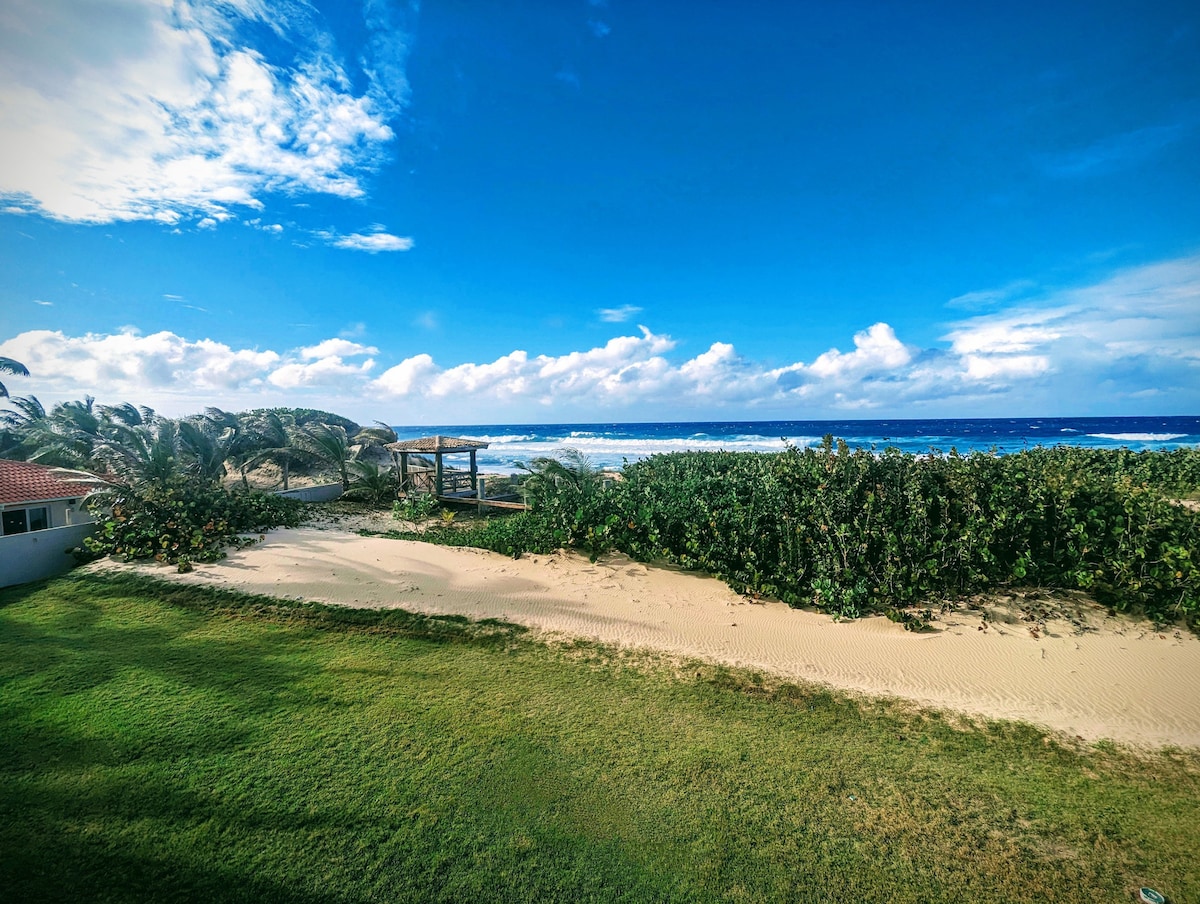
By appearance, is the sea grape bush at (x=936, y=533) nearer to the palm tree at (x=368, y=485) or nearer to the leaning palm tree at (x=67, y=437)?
the palm tree at (x=368, y=485)

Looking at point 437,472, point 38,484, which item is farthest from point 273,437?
point 38,484

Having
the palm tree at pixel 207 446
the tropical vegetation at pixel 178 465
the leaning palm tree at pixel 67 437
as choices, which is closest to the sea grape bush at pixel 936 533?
the tropical vegetation at pixel 178 465

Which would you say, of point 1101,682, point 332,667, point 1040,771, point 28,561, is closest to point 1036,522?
point 1101,682

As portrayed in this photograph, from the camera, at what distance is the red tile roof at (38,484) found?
1180 cm

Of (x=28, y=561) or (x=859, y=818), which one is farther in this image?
(x=28, y=561)

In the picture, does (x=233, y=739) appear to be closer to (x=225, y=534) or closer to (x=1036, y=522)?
(x=225, y=534)

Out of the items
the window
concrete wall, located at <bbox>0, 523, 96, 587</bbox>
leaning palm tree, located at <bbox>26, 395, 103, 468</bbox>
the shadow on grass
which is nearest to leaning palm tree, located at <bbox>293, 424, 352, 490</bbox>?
leaning palm tree, located at <bbox>26, 395, 103, 468</bbox>

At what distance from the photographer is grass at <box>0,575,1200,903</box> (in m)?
3.17

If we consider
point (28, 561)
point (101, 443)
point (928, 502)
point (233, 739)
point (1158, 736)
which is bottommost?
point (1158, 736)

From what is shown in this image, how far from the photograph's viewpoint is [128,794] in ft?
12.3

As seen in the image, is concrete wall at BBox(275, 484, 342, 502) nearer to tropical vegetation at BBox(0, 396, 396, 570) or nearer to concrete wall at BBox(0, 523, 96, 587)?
tropical vegetation at BBox(0, 396, 396, 570)

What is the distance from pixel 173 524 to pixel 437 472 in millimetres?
7789

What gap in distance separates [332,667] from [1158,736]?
7.71 meters

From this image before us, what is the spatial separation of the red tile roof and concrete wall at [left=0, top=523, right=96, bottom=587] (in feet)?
6.36
